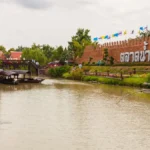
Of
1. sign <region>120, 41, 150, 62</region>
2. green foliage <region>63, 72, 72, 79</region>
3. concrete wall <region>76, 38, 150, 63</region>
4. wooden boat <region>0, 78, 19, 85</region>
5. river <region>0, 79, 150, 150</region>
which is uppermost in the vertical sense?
concrete wall <region>76, 38, 150, 63</region>

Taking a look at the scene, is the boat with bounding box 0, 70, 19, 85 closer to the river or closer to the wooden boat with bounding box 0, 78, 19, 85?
the wooden boat with bounding box 0, 78, 19, 85

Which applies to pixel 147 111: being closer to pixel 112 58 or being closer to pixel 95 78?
pixel 95 78

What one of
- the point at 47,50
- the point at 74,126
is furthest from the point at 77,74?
the point at 47,50

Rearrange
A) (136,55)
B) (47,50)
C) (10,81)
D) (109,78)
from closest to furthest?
(10,81)
(109,78)
(136,55)
(47,50)

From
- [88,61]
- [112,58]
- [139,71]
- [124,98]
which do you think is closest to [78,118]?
[124,98]

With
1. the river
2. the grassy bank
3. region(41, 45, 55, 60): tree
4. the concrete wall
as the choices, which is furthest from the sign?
region(41, 45, 55, 60): tree

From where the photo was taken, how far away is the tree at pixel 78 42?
5734 centimetres

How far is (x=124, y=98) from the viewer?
21375 millimetres

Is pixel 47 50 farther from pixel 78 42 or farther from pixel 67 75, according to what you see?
pixel 67 75

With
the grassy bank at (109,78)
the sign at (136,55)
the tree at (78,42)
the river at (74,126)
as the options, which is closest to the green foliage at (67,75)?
the grassy bank at (109,78)

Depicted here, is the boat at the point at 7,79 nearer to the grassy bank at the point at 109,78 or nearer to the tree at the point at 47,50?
the grassy bank at the point at 109,78

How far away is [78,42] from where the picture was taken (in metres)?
59.6

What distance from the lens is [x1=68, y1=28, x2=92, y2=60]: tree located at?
57.3 meters

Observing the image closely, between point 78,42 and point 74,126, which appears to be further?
point 78,42
